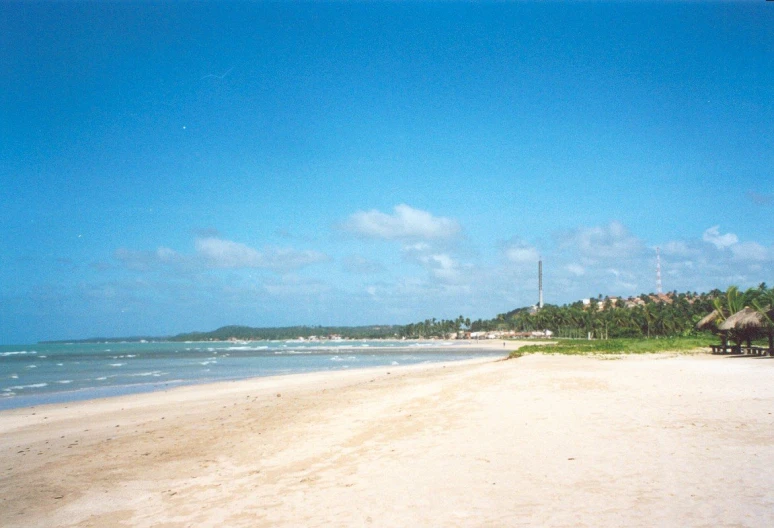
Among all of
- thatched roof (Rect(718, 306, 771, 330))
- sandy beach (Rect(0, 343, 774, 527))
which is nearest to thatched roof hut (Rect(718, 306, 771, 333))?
thatched roof (Rect(718, 306, 771, 330))

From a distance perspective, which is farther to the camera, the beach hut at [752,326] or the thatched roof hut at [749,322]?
the thatched roof hut at [749,322]

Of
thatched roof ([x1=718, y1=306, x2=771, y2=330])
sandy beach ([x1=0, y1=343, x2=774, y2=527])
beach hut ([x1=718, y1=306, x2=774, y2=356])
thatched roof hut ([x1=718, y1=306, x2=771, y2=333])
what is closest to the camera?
sandy beach ([x1=0, y1=343, x2=774, y2=527])

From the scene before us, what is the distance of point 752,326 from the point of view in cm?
2872

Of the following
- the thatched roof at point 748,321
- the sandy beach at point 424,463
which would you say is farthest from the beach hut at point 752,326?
the sandy beach at point 424,463

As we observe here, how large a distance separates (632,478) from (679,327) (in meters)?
93.9

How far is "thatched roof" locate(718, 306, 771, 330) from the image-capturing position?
2795 centimetres

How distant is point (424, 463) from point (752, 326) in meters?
29.5

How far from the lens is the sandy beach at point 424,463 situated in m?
5.57

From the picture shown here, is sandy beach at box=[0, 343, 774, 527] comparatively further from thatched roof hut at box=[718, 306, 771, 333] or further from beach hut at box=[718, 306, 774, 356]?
→ thatched roof hut at box=[718, 306, 771, 333]

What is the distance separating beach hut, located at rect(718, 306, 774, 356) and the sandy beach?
16057mm

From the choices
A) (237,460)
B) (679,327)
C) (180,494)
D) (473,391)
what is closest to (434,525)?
(180,494)

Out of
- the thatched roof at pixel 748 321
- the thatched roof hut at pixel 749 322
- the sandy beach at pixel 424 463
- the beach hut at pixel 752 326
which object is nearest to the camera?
the sandy beach at pixel 424 463

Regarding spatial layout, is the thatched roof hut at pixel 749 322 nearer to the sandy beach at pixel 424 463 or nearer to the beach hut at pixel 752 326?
the beach hut at pixel 752 326

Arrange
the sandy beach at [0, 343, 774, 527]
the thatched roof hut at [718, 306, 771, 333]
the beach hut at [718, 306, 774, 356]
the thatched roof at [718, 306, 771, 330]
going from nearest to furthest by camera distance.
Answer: the sandy beach at [0, 343, 774, 527] < the beach hut at [718, 306, 774, 356] < the thatched roof hut at [718, 306, 771, 333] < the thatched roof at [718, 306, 771, 330]
